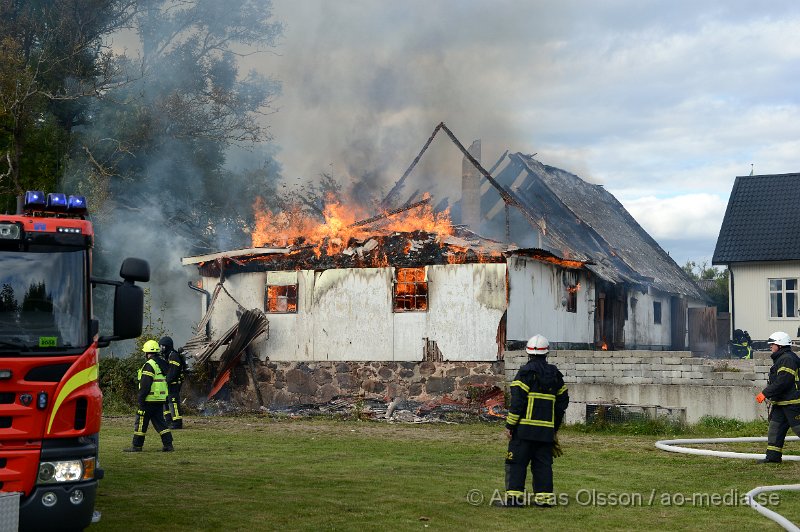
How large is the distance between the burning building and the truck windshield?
603 inches

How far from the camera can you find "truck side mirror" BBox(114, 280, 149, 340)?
7.85 m

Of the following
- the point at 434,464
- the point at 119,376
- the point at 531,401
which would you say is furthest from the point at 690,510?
the point at 119,376

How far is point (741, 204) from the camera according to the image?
37656mm

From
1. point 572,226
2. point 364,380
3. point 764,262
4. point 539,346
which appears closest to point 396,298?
point 364,380

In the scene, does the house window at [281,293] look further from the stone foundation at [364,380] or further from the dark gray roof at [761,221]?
the dark gray roof at [761,221]

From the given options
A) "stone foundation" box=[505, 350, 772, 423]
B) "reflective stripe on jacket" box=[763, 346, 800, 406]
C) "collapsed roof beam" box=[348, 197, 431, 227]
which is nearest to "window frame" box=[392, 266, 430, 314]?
"collapsed roof beam" box=[348, 197, 431, 227]

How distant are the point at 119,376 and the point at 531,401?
665 inches

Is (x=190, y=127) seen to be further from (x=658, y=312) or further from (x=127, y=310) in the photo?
(x=127, y=310)

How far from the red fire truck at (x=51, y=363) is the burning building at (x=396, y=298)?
1508 centimetres

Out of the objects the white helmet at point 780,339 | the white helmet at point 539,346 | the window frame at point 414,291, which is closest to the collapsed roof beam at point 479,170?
the window frame at point 414,291

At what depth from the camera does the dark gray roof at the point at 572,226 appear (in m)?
28.0

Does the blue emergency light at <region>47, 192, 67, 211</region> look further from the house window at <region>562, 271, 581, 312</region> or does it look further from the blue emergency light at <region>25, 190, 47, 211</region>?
the house window at <region>562, 271, 581, 312</region>

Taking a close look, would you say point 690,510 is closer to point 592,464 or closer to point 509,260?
point 592,464

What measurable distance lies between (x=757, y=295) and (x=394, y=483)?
26939 mm
